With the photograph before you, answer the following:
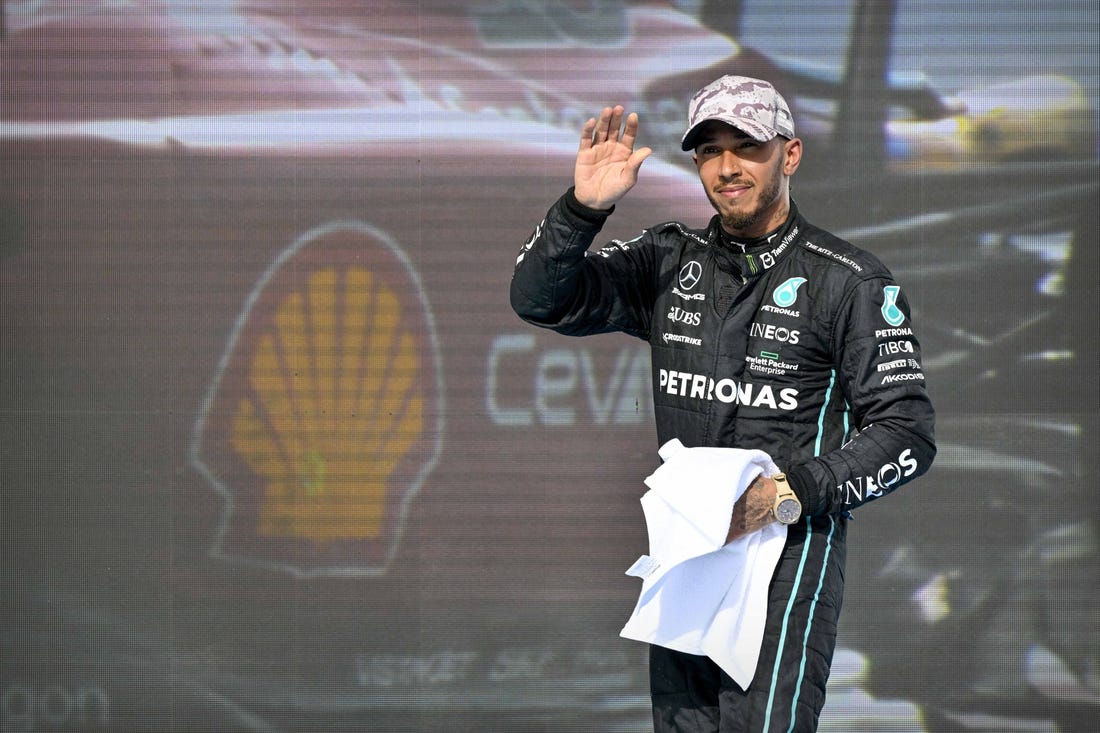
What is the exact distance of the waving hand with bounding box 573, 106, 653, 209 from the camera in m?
A: 2.48

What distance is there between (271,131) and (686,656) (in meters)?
2.57

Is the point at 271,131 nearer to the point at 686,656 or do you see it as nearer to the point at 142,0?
the point at 142,0

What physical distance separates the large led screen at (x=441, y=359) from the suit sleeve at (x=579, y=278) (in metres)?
1.51

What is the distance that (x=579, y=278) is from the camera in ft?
8.63

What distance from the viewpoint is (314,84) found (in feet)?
14.1

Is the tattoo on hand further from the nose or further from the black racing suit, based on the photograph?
the nose

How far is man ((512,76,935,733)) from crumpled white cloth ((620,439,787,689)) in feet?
0.17

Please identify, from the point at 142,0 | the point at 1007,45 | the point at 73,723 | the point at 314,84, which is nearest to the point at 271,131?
the point at 314,84

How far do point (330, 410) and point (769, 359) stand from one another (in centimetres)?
218

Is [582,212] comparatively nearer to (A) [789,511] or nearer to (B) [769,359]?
(B) [769,359]

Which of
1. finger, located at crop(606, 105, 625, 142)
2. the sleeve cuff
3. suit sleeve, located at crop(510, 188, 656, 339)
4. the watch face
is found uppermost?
finger, located at crop(606, 105, 625, 142)

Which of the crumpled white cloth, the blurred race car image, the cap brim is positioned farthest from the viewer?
the blurred race car image

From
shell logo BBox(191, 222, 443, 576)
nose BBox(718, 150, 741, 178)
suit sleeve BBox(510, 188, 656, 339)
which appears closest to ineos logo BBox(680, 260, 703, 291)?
suit sleeve BBox(510, 188, 656, 339)

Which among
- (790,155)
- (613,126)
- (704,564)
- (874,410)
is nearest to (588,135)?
(613,126)
